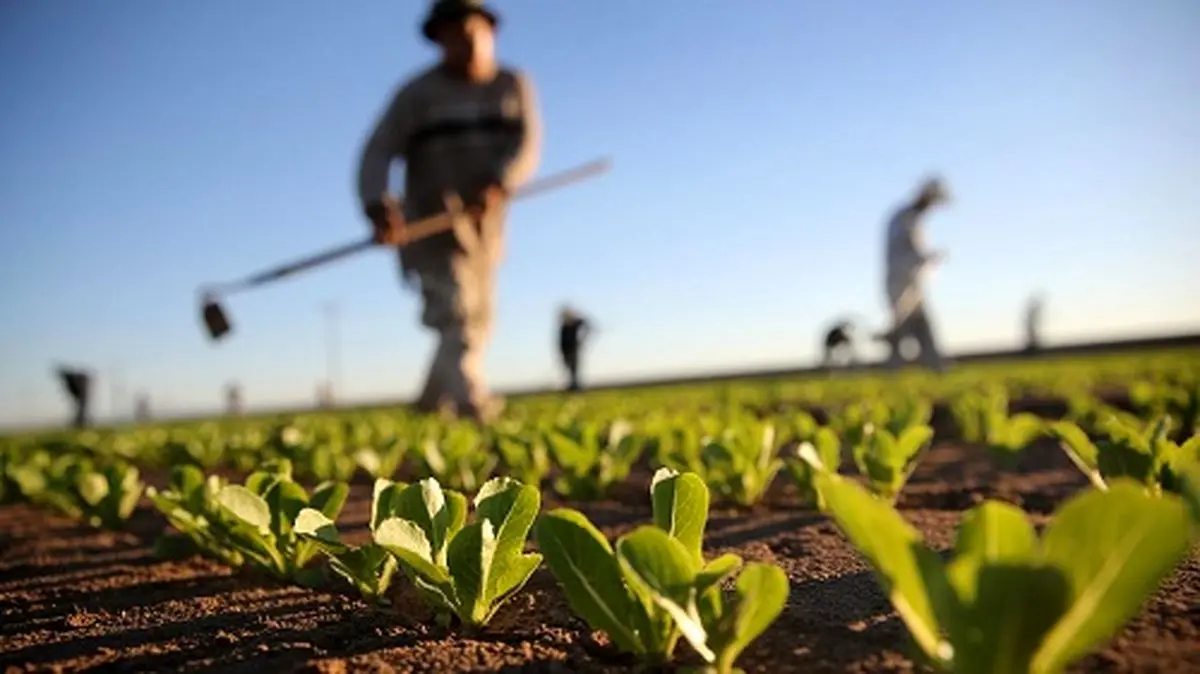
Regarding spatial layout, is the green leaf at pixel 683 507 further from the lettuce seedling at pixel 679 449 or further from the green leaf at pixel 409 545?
the lettuce seedling at pixel 679 449

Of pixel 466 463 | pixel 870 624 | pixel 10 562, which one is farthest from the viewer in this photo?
pixel 466 463

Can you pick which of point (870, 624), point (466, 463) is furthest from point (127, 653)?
point (466, 463)

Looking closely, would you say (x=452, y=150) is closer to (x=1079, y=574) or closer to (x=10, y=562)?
(x=10, y=562)

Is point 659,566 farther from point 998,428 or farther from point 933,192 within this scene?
point 933,192

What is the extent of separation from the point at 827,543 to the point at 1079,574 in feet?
3.36

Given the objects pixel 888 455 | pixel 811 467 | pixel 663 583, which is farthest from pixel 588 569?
pixel 888 455

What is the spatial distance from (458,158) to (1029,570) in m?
6.39

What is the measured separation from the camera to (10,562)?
6.68 feet

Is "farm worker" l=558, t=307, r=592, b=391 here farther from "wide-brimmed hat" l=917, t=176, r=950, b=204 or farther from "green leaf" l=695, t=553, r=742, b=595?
"green leaf" l=695, t=553, r=742, b=595

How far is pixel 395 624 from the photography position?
1.23m

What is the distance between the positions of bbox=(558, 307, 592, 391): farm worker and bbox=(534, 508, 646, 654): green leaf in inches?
525

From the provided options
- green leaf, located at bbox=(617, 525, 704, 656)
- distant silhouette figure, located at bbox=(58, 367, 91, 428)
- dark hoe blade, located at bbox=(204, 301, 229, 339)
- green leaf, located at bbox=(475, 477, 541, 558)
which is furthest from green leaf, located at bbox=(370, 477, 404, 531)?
distant silhouette figure, located at bbox=(58, 367, 91, 428)

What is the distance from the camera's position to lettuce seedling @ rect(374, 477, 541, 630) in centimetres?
107

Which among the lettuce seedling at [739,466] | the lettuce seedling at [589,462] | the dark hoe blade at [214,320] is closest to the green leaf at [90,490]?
the lettuce seedling at [589,462]
